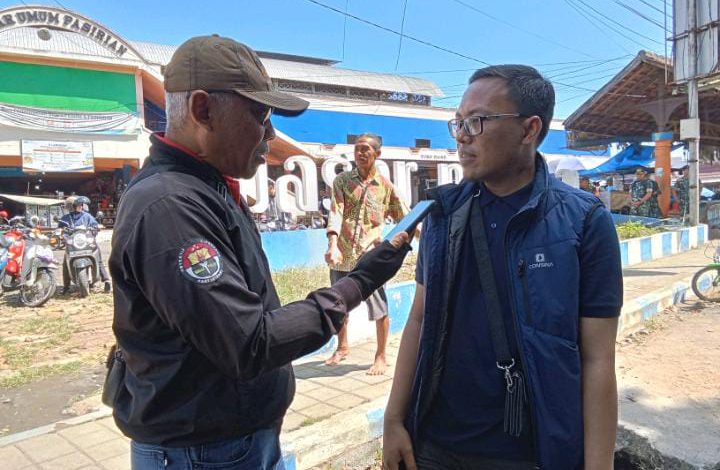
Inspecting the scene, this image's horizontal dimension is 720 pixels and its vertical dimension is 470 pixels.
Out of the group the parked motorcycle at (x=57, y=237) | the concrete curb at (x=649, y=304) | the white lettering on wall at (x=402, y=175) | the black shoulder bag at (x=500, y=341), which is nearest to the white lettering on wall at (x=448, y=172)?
the white lettering on wall at (x=402, y=175)

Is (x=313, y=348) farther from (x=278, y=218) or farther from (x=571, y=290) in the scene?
(x=278, y=218)

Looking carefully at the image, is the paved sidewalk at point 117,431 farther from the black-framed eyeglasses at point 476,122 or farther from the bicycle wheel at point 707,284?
the bicycle wheel at point 707,284

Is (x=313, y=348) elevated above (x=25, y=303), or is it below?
above

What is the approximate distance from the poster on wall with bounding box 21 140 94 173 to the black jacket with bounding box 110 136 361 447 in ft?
60.3

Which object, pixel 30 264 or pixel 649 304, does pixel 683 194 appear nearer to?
pixel 649 304

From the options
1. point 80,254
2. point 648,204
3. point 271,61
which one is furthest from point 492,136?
point 271,61

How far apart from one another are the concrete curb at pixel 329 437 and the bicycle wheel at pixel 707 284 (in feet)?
18.6

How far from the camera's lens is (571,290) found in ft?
4.86

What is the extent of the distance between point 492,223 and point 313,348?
71 cm

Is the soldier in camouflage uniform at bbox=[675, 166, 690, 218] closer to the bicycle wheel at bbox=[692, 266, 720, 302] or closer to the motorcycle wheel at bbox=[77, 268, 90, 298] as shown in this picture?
the bicycle wheel at bbox=[692, 266, 720, 302]

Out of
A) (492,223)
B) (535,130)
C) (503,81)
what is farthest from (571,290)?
(503,81)

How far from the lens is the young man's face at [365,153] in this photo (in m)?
4.20

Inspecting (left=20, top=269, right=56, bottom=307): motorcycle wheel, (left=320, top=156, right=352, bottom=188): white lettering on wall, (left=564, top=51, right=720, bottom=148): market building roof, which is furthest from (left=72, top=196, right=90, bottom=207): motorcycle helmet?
(left=564, top=51, right=720, bottom=148): market building roof

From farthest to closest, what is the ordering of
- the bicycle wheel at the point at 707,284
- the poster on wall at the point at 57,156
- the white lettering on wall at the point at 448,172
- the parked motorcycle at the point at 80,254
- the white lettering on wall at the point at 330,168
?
the poster on wall at the point at 57,156, the white lettering on wall at the point at 448,172, the white lettering on wall at the point at 330,168, the parked motorcycle at the point at 80,254, the bicycle wheel at the point at 707,284
